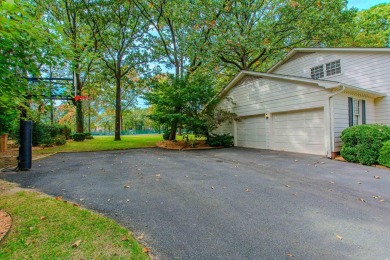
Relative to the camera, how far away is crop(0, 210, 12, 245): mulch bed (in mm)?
2479

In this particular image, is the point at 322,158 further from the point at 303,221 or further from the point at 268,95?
the point at 303,221

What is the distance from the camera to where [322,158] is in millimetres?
8039

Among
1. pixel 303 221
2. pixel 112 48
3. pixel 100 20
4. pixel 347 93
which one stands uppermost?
pixel 100 20

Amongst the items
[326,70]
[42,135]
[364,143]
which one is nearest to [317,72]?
[326,70]

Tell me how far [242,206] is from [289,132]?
24.6 feet

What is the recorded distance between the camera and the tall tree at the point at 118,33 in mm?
15953

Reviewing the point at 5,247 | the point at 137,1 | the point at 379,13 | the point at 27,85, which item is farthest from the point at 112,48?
the point at 379,13

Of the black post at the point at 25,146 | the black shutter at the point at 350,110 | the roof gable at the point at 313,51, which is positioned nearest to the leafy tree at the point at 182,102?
the roof gable at the point at 313,51

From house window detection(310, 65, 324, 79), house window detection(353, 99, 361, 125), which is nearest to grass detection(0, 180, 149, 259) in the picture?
house window detection(353, 99, 361, 125)

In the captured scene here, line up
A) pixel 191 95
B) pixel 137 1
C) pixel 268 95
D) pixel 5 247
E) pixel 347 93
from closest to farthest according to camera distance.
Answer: pixel 5 247 → pixel 347 93 → pixel 268 95 → pixel 191 95 → pixel 137 1

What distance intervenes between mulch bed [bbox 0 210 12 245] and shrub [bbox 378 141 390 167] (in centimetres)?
895

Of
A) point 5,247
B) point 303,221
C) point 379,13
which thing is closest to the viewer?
point 5,247

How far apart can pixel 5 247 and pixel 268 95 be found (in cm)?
1093

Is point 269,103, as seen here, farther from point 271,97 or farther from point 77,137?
point 77,137
